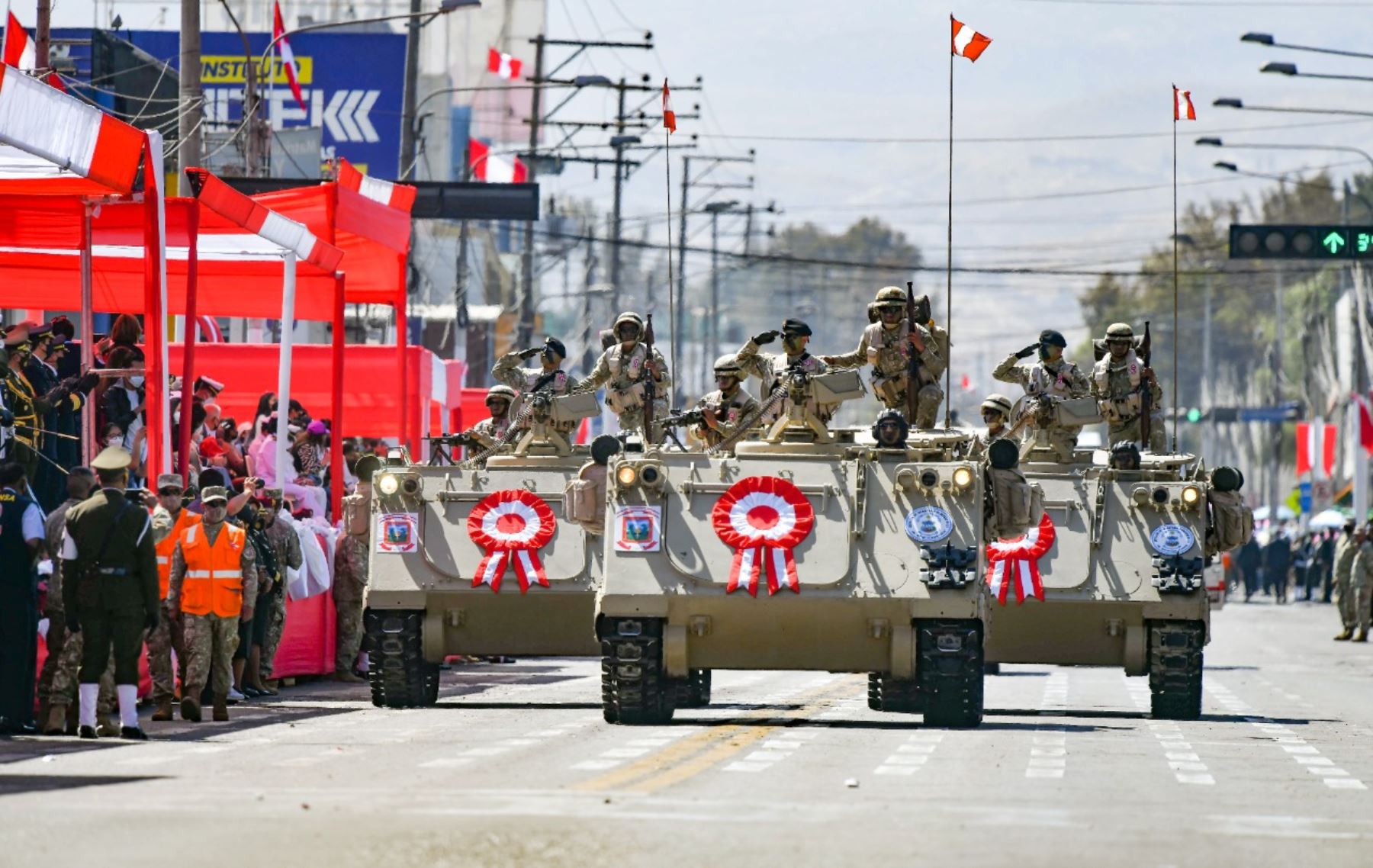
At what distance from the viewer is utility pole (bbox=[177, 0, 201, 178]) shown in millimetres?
28203

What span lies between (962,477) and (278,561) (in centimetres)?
617

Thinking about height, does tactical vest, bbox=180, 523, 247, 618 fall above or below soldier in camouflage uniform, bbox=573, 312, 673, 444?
below

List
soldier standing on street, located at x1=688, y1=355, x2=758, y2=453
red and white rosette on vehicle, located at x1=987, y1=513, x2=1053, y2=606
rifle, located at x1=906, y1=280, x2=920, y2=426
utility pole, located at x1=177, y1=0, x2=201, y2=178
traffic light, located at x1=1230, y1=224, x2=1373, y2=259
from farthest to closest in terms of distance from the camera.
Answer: traffic light, located at x1=1230, y1=224, x2=1373, y2=259, utility pole, located at x1=177, y1=0, x2=201, y2=178, red and white rosette on vehicle, located at x1=987, y1=513, x2=1053, y2=606, rifle, located at x1=906, y1=280, x2=920, y2=426, soldier standing on street, located at x1=688, y1=355, x2=758, y2=453

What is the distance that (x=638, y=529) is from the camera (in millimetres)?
19875

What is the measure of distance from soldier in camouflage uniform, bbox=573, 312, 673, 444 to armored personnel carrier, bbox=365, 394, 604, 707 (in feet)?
3.38

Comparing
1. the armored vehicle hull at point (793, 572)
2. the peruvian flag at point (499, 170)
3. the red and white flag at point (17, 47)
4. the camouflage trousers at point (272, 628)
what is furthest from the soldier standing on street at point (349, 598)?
the peruvian flag at point (499, 170)

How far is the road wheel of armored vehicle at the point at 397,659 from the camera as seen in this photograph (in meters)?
21.7

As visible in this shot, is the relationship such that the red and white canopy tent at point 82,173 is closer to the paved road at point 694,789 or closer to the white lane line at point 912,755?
the paved road at point 694,789

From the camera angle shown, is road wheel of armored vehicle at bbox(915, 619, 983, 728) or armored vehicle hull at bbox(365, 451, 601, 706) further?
armored vehicle hull at bbox(365, 451, 601, 706)

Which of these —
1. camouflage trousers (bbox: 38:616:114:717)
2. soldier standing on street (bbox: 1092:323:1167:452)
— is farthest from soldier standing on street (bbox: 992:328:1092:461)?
camouflage trousers (bbox: 38:616:114:717)

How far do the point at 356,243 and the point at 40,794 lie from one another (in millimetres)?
15833

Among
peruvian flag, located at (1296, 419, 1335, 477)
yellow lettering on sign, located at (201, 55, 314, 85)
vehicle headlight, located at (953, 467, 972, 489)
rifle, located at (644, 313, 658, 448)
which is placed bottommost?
vehicle headlight, located at (953, 467, 972, 489)

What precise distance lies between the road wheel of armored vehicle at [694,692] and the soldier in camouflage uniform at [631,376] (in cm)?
199

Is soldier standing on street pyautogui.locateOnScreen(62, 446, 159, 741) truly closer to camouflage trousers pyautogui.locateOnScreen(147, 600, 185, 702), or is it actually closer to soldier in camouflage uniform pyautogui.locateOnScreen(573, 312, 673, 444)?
camouflage trousers pyautogui.locateOnScreen(147, 600, 185, 702)
